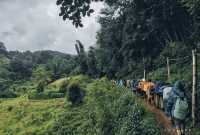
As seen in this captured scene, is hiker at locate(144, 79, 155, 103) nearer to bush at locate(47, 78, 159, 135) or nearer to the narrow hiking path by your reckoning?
the narrow hiking path

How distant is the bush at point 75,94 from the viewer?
37.7 meters

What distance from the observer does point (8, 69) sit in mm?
109312

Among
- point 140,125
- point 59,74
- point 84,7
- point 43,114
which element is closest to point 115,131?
point 140,125

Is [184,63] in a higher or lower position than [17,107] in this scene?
higher

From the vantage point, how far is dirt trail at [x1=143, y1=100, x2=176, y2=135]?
762 inches

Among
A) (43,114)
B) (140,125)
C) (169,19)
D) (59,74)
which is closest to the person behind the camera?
(140,125)

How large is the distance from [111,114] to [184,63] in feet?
44.7

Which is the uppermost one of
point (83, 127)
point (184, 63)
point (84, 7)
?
point (84, 7)

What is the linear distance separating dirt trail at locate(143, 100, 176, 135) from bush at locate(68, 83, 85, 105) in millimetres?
13475

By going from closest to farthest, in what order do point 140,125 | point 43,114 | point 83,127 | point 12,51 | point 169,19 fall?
point 140,125 < point 83,127 < point 43,114 < point 169,19 < point 12,51

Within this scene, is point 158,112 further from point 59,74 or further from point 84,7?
point 59,74

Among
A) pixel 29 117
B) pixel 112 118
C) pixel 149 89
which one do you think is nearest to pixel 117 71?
pixel 29 117

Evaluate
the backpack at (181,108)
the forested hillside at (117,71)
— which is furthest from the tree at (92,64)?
the backpack at (181,108)

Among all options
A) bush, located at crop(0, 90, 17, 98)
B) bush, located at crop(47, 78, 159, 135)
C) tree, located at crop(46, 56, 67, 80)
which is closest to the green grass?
bush, located at crop(47, 78, 159, 135)
